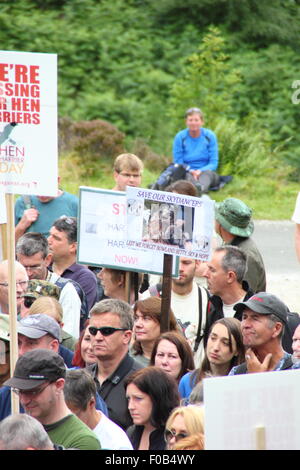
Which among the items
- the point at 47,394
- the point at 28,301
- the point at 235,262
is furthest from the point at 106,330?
the point at 235,262

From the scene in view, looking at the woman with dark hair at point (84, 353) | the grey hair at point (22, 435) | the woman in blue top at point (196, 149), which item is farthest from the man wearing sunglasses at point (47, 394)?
the woman in blue top at point (196, 149)

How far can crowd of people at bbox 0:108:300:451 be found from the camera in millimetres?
5004

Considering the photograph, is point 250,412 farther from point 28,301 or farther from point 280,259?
point 280,259

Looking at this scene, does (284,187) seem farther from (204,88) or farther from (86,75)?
(86,75)

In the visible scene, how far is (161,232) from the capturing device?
6.67m

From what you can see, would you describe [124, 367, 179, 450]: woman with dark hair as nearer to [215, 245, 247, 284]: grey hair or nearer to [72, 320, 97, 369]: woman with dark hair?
[72, 320, 97, 369]: woman with dark hair

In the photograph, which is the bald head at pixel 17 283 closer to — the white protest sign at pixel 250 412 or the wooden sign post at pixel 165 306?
the wooden sign post at pixel 165 306

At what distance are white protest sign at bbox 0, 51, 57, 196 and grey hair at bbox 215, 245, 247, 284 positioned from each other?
152 centimetres

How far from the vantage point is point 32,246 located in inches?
311

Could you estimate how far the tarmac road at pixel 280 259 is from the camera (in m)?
12.1

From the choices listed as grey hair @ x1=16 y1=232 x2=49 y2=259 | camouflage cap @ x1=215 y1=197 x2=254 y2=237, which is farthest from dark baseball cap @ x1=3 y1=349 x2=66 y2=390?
camouflage cap @ x1=215 y1=197 x2=254 y2=237

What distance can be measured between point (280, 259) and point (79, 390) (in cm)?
958
